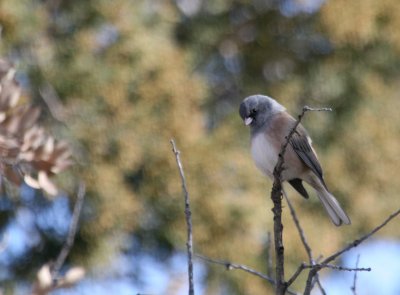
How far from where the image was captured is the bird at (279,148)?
3.15 m

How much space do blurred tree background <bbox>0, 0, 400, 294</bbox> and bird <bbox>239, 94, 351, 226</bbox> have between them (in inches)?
62.9

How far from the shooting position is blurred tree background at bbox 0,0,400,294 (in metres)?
4.80

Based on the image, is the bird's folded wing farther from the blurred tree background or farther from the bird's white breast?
the blurred tree background

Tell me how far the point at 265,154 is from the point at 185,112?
198cm

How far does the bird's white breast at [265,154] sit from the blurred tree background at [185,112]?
5.59 feet

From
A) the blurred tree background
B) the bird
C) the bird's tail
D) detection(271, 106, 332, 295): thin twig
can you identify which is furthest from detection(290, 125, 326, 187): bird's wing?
the blurred tree background

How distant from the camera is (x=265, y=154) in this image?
3135mm

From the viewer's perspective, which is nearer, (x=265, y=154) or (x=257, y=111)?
(x=265, y=154)

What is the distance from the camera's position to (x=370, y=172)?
21.5 ft

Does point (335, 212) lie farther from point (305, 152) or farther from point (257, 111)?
point (257, 111)

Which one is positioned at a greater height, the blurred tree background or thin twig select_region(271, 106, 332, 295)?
the blurred tree background

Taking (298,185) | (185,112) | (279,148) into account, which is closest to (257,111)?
(279,148)

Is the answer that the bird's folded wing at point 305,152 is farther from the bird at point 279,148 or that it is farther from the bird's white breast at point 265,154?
the bird's white breast at point 265,154

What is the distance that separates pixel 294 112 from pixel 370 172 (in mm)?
1016
